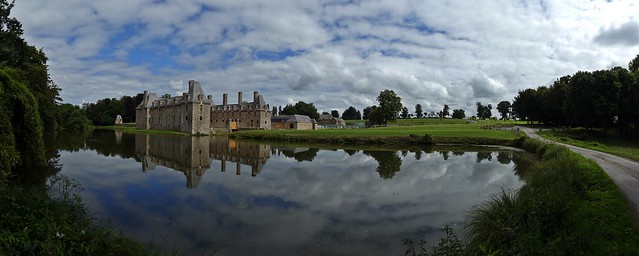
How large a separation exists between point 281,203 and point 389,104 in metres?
72.2

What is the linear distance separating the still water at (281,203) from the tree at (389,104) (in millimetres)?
60027

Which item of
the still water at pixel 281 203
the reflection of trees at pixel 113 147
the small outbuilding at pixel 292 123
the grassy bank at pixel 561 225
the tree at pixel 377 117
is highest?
the tree at pixel 377 117

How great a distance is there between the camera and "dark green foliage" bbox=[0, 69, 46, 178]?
508 inches

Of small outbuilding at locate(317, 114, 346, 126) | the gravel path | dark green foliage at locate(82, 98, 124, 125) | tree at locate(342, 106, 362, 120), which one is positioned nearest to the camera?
the gravel path

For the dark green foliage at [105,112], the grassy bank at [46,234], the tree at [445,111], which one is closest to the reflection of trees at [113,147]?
the grassy bank at [46,234]

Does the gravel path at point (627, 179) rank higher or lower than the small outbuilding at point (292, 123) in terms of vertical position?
lower

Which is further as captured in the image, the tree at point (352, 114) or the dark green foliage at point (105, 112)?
the tree at point (352, 114)

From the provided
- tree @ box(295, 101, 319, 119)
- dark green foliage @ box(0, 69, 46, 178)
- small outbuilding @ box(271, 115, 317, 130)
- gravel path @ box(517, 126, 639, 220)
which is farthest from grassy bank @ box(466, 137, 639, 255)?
tree @ box(295, 101, 319, 119)

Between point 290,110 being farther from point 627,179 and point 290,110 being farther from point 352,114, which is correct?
point 627,179

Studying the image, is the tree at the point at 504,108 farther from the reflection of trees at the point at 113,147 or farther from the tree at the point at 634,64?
Result: the reflection of trees at the point at 113,147

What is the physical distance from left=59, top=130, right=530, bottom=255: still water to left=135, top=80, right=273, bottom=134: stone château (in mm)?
46453

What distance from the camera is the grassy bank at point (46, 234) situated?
5289mm

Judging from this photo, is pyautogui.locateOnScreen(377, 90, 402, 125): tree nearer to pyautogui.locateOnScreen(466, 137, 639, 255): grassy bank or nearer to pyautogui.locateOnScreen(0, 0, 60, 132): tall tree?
pyautogui.locateOnScreen(0, 0, 60, 132): tall tree

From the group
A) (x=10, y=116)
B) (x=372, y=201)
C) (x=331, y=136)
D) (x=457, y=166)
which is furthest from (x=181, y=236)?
(x=331, y=136)
